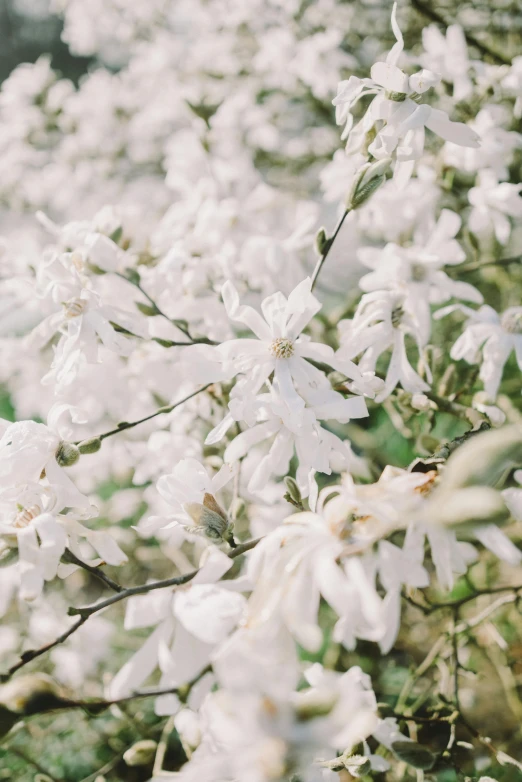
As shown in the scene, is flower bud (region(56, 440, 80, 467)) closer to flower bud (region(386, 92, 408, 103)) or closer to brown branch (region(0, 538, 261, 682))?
brown branch (region(0, 538, 261, 682))

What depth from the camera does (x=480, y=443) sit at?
443mm

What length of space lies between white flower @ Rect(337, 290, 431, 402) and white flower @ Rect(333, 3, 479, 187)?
203mm

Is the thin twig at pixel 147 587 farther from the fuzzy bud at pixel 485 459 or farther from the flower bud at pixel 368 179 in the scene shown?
the flower bud at pixel 368 179

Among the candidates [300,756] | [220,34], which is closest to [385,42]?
[220,34]

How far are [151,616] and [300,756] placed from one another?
194 mm

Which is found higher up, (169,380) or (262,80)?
(262,80)

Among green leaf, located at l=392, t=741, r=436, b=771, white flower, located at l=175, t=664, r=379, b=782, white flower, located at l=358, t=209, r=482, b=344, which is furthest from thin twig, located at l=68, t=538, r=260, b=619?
white flower, located at l=358, t=209, r=482, b=344

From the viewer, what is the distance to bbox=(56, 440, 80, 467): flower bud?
2.38ft

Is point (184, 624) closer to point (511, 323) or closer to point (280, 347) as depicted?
point (280, 347)

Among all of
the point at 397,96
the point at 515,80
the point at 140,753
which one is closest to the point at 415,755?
the point at 140,753

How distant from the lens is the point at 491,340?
0.95 m

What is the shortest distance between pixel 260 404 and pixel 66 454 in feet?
0.79

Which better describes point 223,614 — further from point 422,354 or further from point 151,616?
point 422,354

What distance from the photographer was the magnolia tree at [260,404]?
50cm
